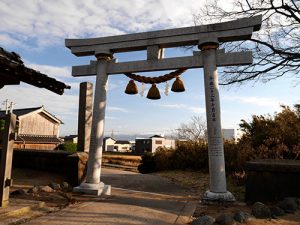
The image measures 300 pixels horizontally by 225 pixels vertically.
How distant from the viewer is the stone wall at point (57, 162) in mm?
8802

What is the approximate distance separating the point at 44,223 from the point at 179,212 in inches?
103

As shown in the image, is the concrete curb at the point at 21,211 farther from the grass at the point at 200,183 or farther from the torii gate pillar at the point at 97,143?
the grass at the point at 200,183

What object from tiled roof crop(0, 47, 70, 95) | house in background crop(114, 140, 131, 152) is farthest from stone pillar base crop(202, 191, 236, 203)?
house in background crop(114, 140, 131, 152)

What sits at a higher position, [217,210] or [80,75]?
[80,75]

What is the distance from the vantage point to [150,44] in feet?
25.5

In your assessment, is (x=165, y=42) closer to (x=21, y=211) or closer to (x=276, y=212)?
(x=276, y=212)

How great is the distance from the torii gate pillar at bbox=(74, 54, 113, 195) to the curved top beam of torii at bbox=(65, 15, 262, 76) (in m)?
0.39

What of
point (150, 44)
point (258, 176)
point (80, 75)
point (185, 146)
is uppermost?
point (150, 44)

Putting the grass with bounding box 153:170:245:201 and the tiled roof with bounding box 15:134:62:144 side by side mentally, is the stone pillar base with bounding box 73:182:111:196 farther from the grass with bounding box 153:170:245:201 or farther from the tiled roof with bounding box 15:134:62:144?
the tiled roof with bounding box 15:134:62:144

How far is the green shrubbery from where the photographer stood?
10523mm

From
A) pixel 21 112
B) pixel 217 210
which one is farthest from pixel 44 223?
pixel 21 112

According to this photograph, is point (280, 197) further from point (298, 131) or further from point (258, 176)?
point (298, 131)

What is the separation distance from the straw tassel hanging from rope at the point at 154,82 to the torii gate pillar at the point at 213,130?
78 cm

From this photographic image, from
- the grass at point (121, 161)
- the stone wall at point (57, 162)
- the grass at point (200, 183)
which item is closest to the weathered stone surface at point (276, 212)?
the grass at point (200, 183)
